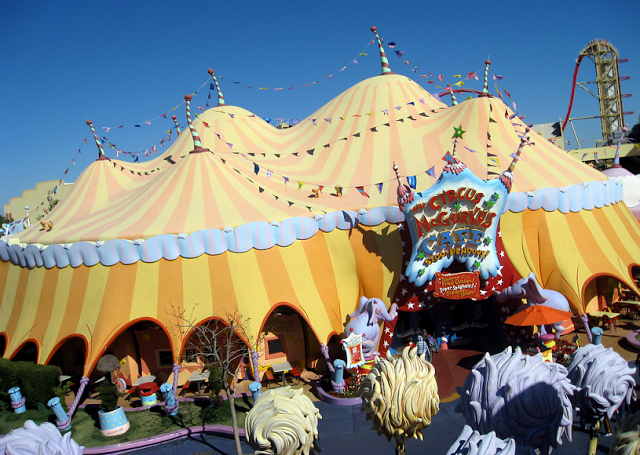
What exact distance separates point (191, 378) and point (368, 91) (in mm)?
11297

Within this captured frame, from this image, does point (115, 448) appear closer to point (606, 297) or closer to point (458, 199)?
point (458, 199)

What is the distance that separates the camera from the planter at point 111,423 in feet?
33.8

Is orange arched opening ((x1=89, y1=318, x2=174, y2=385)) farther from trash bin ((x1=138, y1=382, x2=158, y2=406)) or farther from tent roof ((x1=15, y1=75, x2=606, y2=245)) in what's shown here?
tent roof ((x1=15, y1=75, x2=606, y2=245))

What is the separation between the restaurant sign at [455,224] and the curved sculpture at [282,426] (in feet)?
24.6

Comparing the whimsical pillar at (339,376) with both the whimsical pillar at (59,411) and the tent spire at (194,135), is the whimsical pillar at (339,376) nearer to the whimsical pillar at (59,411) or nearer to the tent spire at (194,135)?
the whimsical pillar at (59,411)

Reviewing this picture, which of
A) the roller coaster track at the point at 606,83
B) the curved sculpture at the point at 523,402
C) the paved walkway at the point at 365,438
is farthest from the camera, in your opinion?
the roller coaster track at the point at 606,83

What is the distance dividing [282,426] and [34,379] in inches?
375

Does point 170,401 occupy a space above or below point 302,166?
below

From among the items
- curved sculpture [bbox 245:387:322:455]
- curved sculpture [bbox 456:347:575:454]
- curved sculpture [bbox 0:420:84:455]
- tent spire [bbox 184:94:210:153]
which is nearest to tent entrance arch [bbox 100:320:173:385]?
tent spire [bbox 184:94:210:153]

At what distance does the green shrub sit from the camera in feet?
37.4

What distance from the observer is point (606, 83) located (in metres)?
37.5

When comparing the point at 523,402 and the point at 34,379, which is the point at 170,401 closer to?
the point at 34,379

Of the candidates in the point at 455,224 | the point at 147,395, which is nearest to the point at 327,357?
the point at 147,395

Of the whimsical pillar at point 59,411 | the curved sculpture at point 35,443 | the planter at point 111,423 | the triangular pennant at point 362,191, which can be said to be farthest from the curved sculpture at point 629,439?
the whimsical pillar at point 59,411
